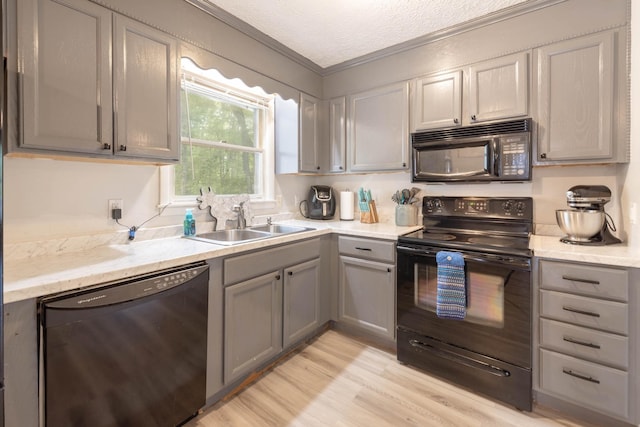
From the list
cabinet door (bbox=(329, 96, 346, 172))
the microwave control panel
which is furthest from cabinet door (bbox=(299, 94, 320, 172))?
the microwave control panel

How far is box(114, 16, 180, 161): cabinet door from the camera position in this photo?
5.11 feet

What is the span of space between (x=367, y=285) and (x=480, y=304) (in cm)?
80

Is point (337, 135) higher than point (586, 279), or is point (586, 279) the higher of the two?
point (337, 135)

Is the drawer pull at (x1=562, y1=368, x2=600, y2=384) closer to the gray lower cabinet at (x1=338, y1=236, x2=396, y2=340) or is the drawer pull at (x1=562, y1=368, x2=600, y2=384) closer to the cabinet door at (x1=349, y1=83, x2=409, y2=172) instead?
the gray lower cabinet at (x1=338, y1=236, x2=396, y2=340)

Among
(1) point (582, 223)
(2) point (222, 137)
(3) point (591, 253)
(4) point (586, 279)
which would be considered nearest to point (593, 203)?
(1) point (582, 223)

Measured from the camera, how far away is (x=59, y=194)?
1604 millimetres

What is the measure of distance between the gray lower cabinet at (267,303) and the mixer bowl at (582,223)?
5.36ft

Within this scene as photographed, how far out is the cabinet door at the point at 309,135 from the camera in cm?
285

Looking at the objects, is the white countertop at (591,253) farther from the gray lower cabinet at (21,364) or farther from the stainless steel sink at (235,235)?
the gray lower cabinet at (21,364)

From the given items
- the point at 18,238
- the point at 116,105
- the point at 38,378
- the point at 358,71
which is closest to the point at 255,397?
the point at 38,378

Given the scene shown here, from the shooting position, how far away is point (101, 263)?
1.36 metres

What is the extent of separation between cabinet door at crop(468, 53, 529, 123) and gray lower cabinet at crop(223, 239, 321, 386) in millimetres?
1563

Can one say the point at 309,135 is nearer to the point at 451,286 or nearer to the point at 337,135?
the point at 337,135

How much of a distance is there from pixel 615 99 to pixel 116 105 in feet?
9.10
